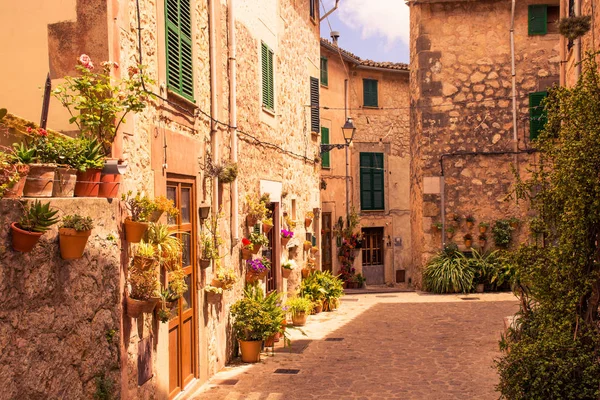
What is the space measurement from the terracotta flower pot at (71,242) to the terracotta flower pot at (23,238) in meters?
0.35

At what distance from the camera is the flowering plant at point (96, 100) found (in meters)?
4.81

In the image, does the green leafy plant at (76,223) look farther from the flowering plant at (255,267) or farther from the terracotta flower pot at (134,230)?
the flowering plant at (255,267)

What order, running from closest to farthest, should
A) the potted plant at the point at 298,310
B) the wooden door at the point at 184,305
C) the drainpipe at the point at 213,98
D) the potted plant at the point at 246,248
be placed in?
the wooden door at the point at 184,305
the drainpipe at the point at 213,98
the potted plant at the point at 246,248
the potted plant at the point at 298,310

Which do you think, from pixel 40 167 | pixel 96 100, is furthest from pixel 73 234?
pixel 96 100

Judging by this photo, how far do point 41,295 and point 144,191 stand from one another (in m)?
1.65

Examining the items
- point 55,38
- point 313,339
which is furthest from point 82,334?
point 313,339

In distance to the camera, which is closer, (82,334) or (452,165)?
(82,334)

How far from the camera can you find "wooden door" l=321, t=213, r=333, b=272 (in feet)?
71.4

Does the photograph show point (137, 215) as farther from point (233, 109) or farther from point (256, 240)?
point (256, 240)

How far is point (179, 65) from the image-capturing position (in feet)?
22.2

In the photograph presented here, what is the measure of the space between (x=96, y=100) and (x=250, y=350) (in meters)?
4.97

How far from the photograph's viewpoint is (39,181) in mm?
4215

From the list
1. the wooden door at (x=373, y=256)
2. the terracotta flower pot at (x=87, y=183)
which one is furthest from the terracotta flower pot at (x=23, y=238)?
the wooden door at (x=373, y=256)

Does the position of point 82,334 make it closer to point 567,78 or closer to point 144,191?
point 144,191
